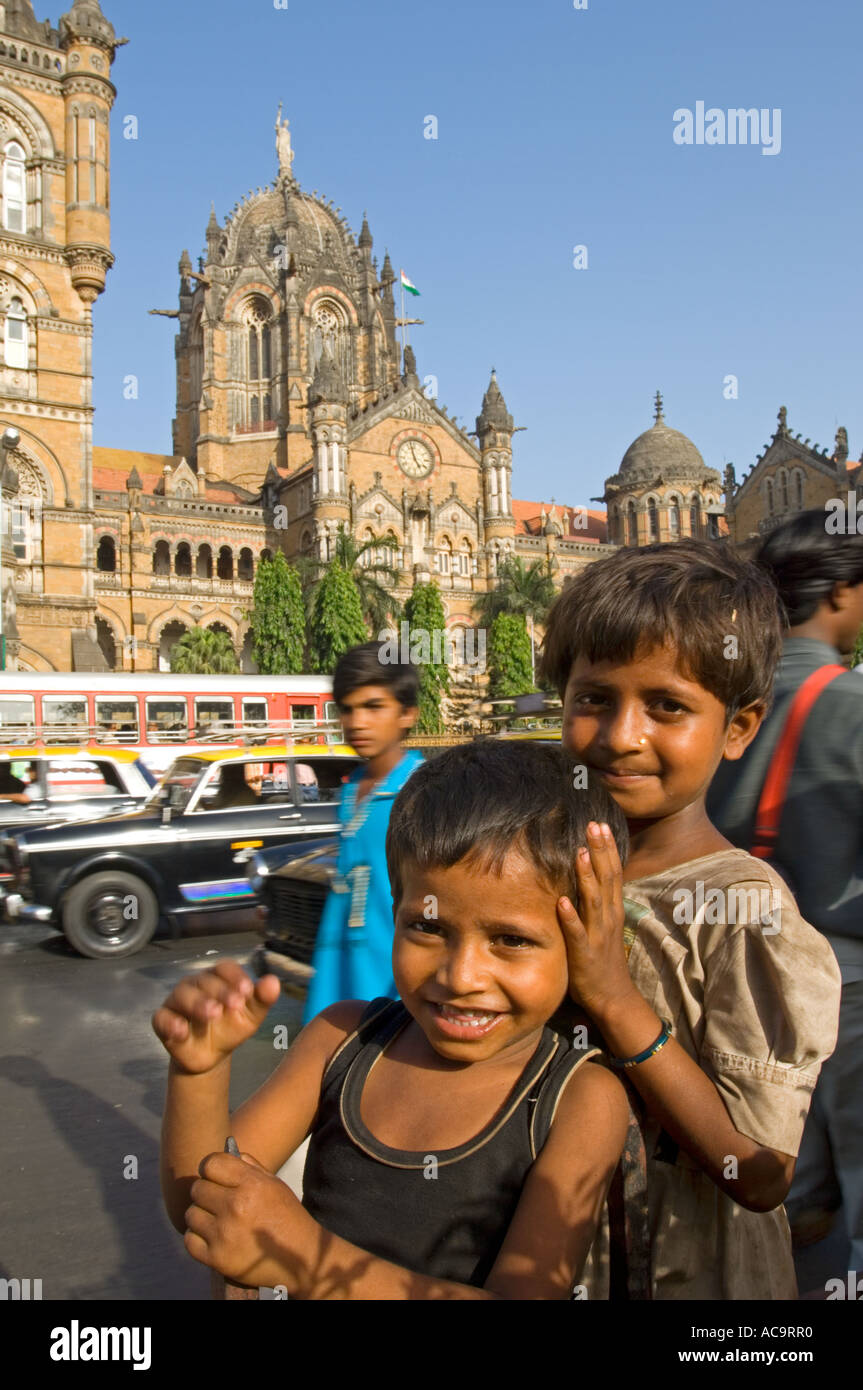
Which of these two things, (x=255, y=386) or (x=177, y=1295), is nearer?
(x=177, y=1295)

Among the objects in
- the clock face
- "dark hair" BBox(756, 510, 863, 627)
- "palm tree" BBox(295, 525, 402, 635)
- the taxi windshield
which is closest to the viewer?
"dark hair" BBox(756, 510, 863, 627)

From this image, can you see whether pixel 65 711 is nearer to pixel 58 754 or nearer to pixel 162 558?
pixel 58 754

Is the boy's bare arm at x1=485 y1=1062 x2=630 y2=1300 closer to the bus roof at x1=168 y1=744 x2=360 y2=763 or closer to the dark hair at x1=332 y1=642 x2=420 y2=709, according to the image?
the dark hair at x1=332 y1=642 x2=420 y2=709

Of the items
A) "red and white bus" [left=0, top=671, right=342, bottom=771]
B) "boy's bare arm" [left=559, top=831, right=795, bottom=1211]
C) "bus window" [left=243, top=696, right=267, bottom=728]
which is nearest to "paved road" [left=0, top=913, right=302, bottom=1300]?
"boy's bare arm" [left=559, top=831, right=795, bottom=1211]

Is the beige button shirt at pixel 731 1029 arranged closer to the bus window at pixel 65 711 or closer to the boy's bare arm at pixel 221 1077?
the boy's bare arm at pixel 221 1077

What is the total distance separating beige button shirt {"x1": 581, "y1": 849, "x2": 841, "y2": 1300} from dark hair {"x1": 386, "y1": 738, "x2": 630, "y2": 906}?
15 cm

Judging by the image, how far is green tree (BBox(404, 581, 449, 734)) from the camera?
41.0m

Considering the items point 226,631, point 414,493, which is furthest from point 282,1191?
point 414,493

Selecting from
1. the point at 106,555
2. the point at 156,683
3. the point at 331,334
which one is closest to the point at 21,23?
the point at 106,555

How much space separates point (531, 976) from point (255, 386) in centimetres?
6219

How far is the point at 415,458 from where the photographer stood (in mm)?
53375
